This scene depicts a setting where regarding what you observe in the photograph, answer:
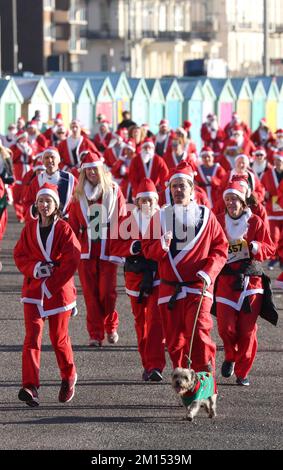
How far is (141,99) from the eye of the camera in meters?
47.2

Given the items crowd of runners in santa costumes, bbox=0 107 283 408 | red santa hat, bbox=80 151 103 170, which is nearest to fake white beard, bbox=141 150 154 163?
crowd of runners in santa costumes, bbox=0 107 283 408

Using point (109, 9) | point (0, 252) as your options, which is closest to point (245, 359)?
point (0, 252)

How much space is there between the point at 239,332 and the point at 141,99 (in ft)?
112

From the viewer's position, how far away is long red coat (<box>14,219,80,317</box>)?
12156mm

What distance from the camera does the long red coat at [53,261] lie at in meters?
12.2

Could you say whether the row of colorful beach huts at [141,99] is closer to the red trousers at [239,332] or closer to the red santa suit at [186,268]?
the red trousers at [239,332]

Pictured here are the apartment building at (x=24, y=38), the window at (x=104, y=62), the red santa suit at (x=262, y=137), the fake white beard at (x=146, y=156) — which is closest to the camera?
the fake white beard at (x=146, y=156)

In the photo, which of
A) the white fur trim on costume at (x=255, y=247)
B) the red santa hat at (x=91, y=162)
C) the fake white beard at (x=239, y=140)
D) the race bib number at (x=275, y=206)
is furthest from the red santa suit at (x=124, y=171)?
the white fur trim on costume at (x=255, y=247)

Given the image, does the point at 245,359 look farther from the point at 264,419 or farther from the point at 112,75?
the point at 112,75

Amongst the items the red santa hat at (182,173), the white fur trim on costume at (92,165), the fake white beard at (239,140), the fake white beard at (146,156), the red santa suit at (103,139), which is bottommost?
the red santa suit at (103,139)

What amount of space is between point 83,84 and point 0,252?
69.1ft

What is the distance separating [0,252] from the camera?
24.0m

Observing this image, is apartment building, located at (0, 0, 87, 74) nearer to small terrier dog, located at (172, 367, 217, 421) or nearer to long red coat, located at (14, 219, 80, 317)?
long red coat, located at (14, 219, 80, 317)
